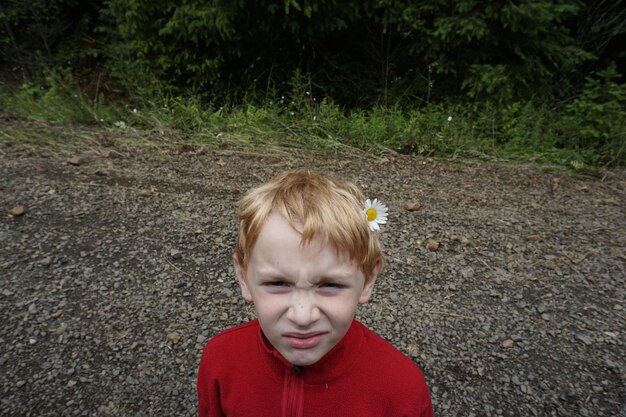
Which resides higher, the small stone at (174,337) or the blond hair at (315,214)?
the blond hair at (315,214)

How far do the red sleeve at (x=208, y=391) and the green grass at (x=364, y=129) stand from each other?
3.54 metres

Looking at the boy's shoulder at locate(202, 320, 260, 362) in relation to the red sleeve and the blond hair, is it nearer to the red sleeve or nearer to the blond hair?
the red sleeve

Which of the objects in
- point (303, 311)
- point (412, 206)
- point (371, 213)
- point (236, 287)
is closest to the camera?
point (303, 311)

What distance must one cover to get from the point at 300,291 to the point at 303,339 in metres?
0.12

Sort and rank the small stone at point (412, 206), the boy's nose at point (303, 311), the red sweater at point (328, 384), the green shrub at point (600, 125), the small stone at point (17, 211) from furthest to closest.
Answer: the green shrub at point (600, 125) → the small stone at point (412, 206) → the small stone at point (17, 211) → the red sweater at point (328, 384) → the boy's nose at point (303, 311)

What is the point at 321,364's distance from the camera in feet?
3.76

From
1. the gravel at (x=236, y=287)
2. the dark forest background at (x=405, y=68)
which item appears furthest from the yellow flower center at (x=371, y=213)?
the dark forest background at (x=405, y=68)

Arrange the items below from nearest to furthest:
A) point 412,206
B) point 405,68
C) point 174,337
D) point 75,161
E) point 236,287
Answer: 1. point 174,337
2. point 236,287
3. point 412,206
4. point 75,161
5. point 405,68

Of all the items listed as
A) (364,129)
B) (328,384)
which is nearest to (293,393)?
(328,384)

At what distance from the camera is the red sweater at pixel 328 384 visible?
3.75ft

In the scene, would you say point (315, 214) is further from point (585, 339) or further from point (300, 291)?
point (585, 339)

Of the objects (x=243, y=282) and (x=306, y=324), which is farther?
(x=243, y=282)

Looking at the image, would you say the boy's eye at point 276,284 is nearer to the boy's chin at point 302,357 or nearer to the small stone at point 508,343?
the boy's chin at point 302,357

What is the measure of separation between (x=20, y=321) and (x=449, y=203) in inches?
122
